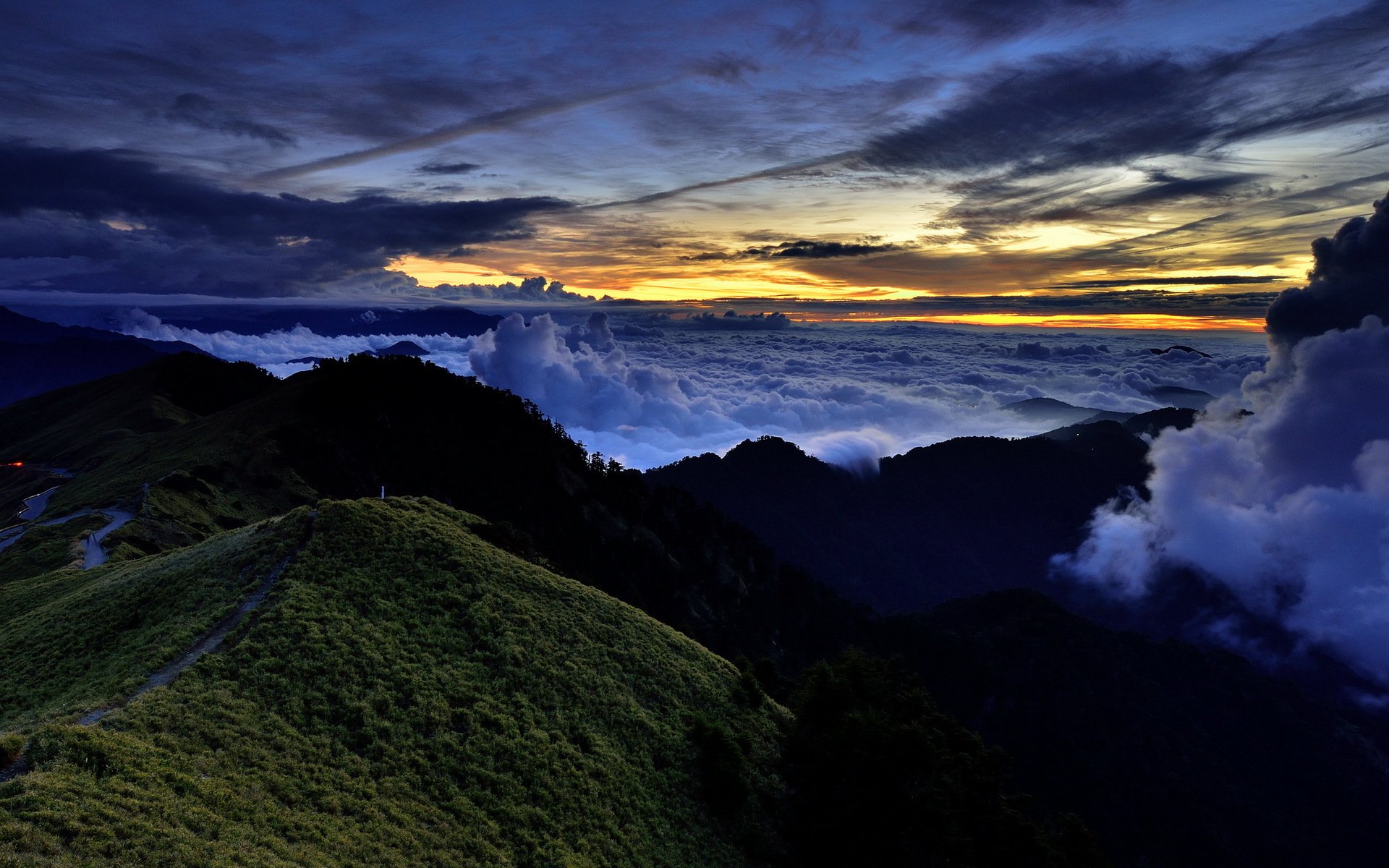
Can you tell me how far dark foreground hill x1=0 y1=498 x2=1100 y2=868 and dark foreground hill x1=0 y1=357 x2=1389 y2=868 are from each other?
0.29 meters

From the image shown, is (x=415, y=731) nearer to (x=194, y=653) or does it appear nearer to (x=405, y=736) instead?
(x=405, y=736)

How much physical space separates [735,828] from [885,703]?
24.8 metres

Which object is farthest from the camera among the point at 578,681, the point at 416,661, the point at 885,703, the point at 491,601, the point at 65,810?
the point at 885,703

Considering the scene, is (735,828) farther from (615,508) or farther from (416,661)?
(615,508)

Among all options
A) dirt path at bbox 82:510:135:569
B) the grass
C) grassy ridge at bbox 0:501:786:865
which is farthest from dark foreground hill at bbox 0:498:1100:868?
the grass

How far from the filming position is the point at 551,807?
29.2 m

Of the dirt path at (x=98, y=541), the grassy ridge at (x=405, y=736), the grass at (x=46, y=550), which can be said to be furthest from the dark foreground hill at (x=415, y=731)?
the grass at (x=46, y=550)

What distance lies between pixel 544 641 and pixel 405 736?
41.6ft

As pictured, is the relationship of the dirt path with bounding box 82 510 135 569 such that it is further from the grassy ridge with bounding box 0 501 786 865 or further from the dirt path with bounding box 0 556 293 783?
the dirt path with bounding box 0 556 293 783

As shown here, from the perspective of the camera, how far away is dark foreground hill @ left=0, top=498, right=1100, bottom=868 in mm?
21000

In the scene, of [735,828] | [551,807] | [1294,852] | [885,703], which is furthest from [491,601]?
[1294,852]

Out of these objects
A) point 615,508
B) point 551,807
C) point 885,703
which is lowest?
point 615,508

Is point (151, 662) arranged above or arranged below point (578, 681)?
above

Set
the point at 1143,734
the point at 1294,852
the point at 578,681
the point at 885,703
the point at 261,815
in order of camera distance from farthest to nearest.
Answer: the point at 1143,734 < the point at 1294,852 < the point at 885,703 < the point at 578,681 < the point at 261,815
